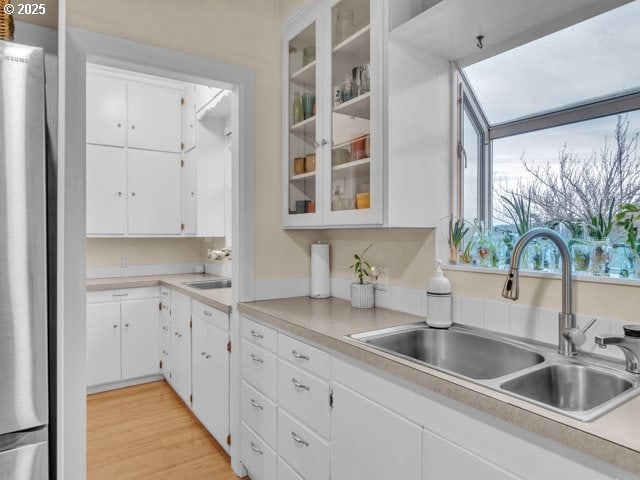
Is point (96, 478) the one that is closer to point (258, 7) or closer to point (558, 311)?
point (558, 311)

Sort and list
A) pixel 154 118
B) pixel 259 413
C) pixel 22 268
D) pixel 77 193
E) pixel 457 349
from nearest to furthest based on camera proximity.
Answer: pixel 22 268 < pixel 457 349 < pixel 77 193 < pixel 259 413 < pixel 154 118

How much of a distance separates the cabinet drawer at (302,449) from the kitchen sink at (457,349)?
475mm

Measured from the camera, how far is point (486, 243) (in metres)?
1.66

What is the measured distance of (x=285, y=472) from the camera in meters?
1.78

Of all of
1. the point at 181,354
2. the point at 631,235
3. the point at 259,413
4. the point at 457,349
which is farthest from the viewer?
the point at 181,354

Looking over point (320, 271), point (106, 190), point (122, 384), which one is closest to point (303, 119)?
point (320, 271)

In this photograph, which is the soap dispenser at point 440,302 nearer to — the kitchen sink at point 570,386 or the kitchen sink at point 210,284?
the kitchen sink at point 570,386

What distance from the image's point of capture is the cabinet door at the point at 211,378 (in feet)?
7.64

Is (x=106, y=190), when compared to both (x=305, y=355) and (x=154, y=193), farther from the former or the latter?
(x=305, y=355)

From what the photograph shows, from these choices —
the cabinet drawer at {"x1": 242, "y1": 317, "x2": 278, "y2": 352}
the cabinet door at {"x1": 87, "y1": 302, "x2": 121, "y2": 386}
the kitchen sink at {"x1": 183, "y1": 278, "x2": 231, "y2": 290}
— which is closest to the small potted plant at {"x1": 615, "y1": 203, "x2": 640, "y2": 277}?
the cabinet drawer at {"x1": 242, "y1": 317, "x2": 278, "y2": 352}

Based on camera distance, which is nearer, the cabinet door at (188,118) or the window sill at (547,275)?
the window sill at (547,275)

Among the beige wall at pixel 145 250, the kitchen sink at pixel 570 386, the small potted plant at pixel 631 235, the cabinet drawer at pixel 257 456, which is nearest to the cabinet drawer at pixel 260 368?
the cabinet drawer at pixel 257 456

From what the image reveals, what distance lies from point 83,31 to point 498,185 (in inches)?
77.1

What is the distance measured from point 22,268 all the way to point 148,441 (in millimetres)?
1882
